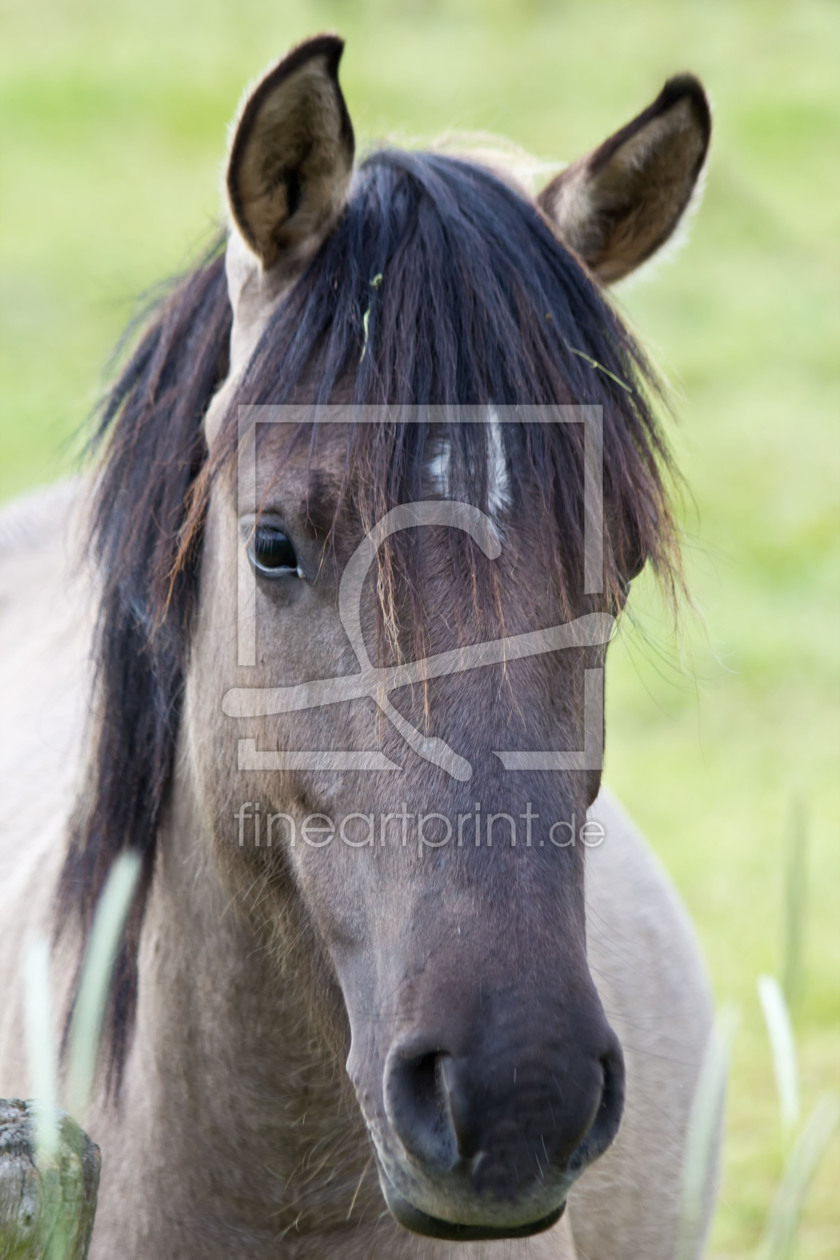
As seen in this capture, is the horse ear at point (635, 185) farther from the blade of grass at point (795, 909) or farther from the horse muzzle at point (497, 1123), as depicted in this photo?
the horse muzzle at point (497, 1123)

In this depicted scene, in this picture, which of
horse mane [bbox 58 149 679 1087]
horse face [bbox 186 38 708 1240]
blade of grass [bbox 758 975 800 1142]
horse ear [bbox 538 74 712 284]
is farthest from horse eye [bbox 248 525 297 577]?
blade of grass [bbox 758 975 800 1142]

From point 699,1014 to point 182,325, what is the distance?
1881mm

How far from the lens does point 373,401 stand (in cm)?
160

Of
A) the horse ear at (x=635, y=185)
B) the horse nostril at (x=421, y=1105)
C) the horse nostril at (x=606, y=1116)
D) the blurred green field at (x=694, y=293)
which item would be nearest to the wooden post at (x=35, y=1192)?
the horse nostril at (x=421, y=1105)

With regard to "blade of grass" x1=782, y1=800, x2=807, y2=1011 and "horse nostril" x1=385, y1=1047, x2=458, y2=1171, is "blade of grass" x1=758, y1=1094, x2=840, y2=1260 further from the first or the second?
"horse nostril" x1=385, y1=1047, x2=458, y2=1171

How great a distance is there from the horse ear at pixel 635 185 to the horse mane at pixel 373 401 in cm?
14

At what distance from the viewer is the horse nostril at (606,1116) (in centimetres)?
134

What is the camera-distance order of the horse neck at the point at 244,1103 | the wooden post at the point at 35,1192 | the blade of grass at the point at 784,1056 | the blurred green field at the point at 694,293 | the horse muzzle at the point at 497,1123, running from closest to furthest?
the blade of grass at the point at 784,1056 → the wooden post at the point at 35,1192 → the horse muzzle at the point at 497,1123 → the horse neck at the point at 244,1103 → the blurred green field at the point at 694,293

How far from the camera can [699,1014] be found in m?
2.88

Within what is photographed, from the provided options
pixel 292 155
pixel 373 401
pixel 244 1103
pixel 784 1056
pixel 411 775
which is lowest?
pixel 244 1103

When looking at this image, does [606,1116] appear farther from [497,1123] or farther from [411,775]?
[411,775]

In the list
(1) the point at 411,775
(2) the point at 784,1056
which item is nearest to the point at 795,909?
(2) the point at 784,1056

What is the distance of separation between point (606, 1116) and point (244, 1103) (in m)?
0.63

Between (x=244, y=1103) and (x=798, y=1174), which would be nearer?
(x=798, y=1174)
